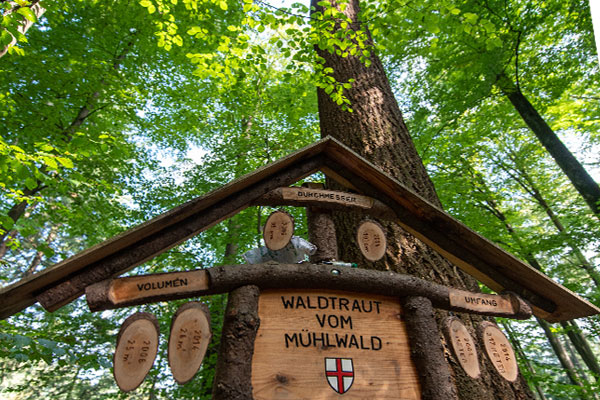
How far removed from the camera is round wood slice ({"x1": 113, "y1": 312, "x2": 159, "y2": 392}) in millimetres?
1319

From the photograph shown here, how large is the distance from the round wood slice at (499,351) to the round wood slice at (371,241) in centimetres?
75

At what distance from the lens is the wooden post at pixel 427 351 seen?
162 cm

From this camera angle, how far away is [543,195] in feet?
40.3

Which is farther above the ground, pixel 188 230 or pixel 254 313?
pixel 188 230

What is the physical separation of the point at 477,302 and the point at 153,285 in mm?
1887

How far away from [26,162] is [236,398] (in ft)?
11.5

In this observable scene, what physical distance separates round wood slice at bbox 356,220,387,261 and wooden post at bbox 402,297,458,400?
0.33 m

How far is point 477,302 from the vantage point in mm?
1940

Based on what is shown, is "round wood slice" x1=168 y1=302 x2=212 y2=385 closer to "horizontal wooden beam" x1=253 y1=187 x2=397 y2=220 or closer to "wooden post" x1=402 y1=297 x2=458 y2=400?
"horizontal wooden beam" x1=253 y1=187 x2=397 y2=220

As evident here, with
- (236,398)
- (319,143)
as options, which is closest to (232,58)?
(319,143)

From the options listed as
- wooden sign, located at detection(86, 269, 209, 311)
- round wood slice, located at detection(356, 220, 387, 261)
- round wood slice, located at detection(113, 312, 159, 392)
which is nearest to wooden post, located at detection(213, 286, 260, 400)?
wooden sign, located at detection(86, 269, 209, 311)

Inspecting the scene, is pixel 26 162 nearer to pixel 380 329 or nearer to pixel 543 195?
pixel 380 329

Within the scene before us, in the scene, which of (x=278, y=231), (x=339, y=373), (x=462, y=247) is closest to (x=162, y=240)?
(x=278, y=231)

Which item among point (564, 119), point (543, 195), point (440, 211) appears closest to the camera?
point (440, 211)
